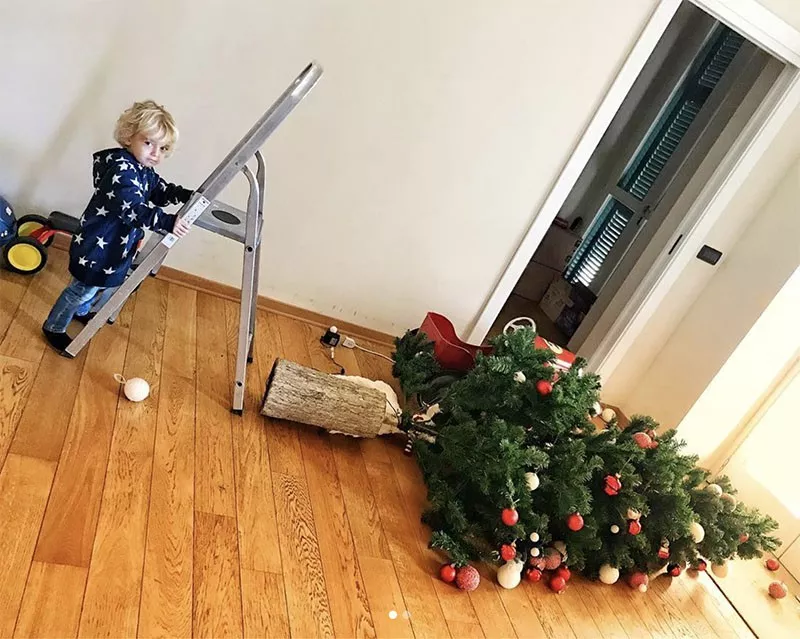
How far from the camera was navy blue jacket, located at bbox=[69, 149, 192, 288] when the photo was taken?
214cm

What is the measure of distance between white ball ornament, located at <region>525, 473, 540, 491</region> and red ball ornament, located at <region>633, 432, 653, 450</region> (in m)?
0.37

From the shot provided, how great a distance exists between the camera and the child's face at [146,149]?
2158mm

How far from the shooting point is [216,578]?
67.6 inches

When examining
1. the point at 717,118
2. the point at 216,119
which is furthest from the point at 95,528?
the point at 717,118

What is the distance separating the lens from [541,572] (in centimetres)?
223

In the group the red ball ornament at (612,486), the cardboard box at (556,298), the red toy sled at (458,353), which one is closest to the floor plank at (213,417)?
the red toy sled at (458,353)

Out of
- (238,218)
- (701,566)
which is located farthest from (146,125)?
(701,566)

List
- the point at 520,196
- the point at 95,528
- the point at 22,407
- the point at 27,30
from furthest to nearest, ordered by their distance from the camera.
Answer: the point at 520,196 < the point at 27,30 < the point at 22,407 < the point at 95,528

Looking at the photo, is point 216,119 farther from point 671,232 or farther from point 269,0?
point 671,232

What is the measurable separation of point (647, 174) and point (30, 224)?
3354 millimetres

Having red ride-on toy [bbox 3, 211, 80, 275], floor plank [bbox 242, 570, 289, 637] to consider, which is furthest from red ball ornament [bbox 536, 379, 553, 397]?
red ride-on toy [bbox 3, 211, 80, 275]

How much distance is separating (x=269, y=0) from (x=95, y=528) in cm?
187

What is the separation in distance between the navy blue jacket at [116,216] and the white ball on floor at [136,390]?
1.13 ft

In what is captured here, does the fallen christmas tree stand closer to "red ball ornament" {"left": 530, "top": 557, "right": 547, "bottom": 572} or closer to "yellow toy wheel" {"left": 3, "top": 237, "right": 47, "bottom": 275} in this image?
"red ball ornament" {"left": 530, "top": 557, "right": 547, "bottom": 572}
